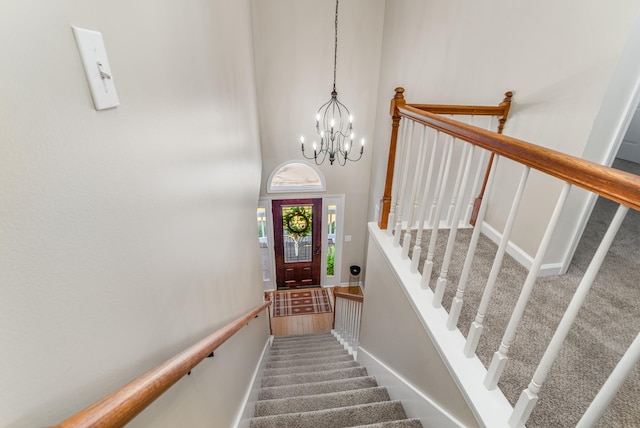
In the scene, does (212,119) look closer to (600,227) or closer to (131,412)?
(131,412)

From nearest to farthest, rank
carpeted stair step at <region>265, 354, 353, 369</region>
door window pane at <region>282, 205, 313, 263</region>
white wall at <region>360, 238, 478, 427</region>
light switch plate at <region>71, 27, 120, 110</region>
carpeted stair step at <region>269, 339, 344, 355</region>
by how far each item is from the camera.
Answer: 1. light switch plate at <region>71, 27, 120, 110</region>
2. white wall at <region>360, 238, 478, 427</region>
3. carpeted stair step at <region>265, 354, 353, 369</region>
4. carpeted stair step at <region>269, 339, 344, 355</region>
5. door window pane at <region>282, 205, 313, 263</region>

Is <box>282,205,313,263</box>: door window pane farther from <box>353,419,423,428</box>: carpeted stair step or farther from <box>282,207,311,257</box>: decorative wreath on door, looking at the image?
<box>353,419,423,428</box>: carpeted stair step

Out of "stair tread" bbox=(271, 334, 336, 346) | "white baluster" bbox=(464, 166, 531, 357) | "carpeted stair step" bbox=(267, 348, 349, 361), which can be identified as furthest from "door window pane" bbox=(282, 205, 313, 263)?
"white baluster" bbox=(464, 166, 531, 357)

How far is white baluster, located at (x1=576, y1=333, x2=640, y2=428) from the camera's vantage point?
739 mm

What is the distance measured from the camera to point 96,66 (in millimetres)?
625

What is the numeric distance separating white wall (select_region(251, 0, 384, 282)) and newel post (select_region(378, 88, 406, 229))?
2823 millimetres

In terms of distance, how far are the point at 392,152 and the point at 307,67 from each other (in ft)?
10.3

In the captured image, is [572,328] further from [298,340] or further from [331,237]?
[331,237]

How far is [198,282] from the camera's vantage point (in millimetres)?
1281

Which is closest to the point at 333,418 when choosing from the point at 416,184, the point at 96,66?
the point at 416,184

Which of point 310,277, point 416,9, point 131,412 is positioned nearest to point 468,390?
point 131,412

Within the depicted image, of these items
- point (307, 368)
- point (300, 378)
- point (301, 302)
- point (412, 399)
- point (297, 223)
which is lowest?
point (301, 302)

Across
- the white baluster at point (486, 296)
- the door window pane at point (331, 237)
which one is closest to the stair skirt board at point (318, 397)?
the white baluster at point (486, 296)

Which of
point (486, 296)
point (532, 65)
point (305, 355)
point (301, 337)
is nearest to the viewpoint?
point (486, 296)
